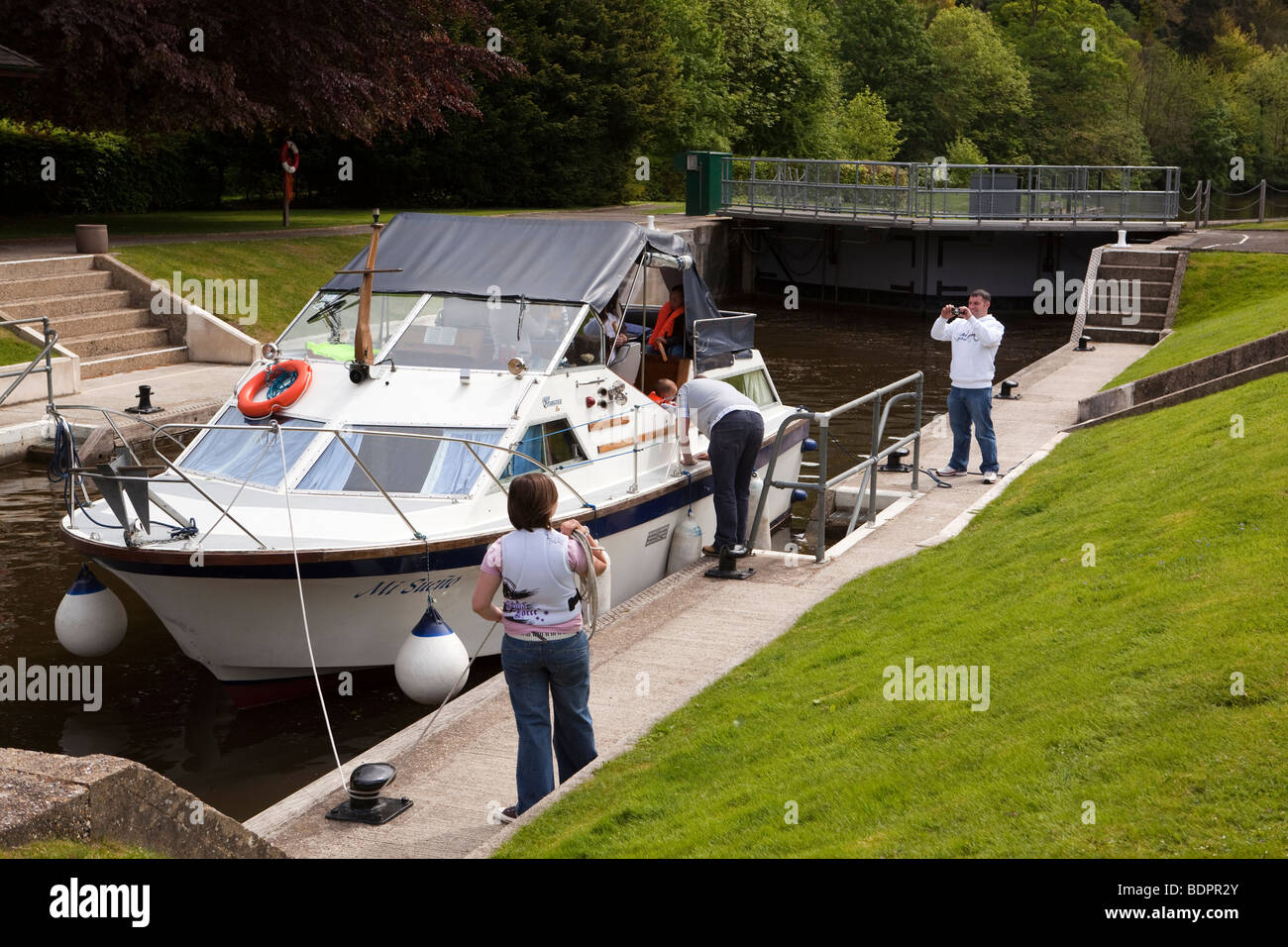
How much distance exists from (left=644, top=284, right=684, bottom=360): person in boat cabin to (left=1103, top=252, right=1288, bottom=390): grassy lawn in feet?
26.9

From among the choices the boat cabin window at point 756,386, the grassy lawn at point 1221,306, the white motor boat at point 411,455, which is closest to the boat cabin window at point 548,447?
the white motor boat at point 411,455

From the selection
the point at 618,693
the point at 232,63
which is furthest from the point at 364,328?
the point at 232,63

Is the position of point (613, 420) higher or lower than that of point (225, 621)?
higher

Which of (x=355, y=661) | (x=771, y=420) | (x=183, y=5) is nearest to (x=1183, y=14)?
(x=183, y=5)

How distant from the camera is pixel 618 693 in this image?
8453 millimetres

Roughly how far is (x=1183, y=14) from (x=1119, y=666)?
105m

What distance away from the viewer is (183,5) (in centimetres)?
2556

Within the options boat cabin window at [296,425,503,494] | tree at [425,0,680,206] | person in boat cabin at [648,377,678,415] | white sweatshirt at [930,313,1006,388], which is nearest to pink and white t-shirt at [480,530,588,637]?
boat cabin window at [296,425,503,494]

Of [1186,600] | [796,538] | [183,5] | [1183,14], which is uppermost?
[1183,14]

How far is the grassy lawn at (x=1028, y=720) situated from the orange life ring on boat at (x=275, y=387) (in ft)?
15.1

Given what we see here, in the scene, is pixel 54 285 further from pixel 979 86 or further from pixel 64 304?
pixel 979 86

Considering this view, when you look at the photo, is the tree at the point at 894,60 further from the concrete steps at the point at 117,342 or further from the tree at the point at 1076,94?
the concrete steps at the point at 117,342

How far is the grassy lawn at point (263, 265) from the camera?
24.2 m
